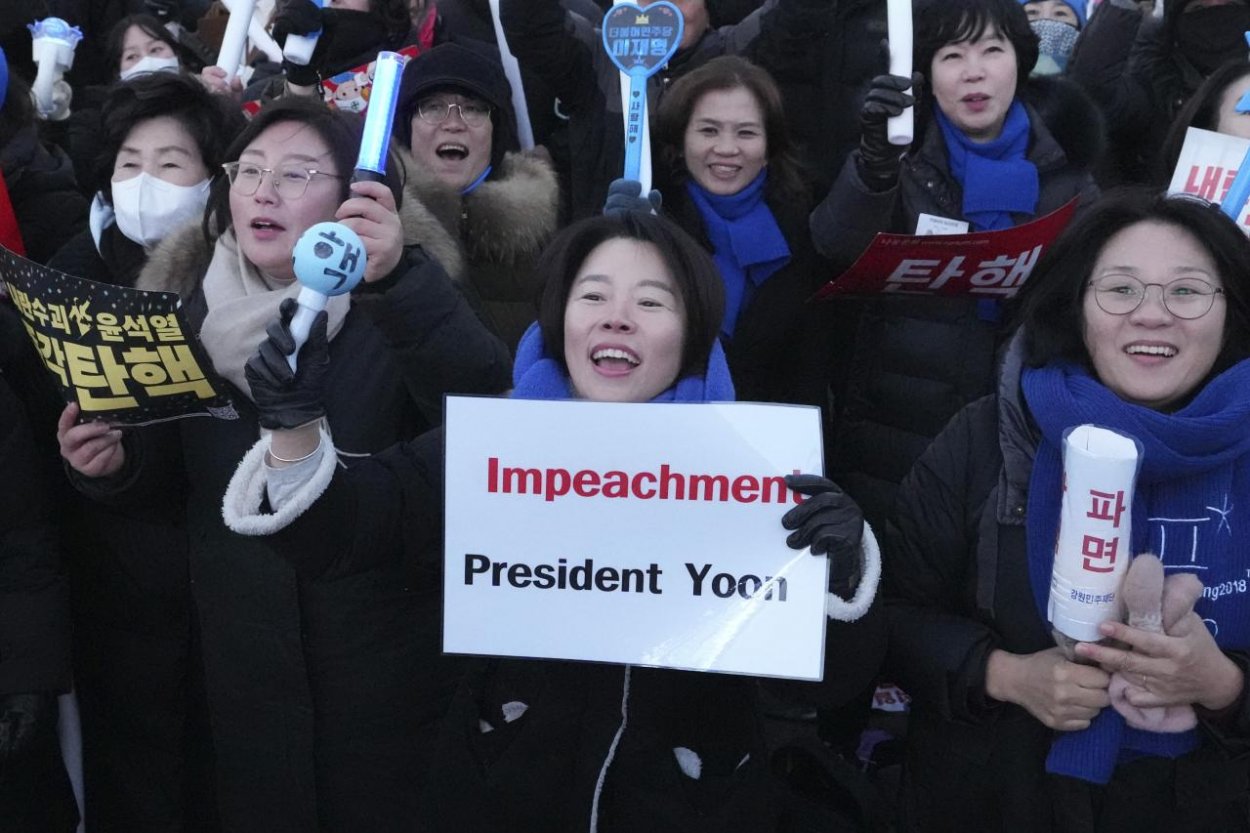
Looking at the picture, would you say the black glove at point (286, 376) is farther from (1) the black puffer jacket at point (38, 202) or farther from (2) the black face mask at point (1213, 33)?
(2) the black face mask at point (1213, 33)

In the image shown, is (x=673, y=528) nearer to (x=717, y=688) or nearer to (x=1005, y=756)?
(x=717, y=688)

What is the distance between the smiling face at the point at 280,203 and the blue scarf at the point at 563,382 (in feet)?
2.00

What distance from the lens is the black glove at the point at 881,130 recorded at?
10.3ft

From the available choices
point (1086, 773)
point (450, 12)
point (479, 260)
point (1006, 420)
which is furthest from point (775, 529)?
point (450, 12)

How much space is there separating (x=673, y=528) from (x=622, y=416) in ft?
0.68

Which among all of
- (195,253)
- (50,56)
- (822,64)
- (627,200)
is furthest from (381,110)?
(50,56)

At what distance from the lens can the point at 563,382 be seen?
242 centimetres

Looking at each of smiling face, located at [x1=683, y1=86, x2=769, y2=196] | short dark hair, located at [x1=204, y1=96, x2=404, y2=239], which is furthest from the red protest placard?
short dark hair, located at [x1=204, y1=96, x2=404, y2=239]

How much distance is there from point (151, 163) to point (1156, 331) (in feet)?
7.78

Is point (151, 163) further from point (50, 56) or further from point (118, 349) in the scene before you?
point (50, 56)

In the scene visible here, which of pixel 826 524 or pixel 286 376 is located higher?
pixel 286 376

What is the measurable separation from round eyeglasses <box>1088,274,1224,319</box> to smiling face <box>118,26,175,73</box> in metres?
4.10

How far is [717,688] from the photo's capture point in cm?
233

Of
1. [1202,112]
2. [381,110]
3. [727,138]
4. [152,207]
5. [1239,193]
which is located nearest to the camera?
[381,110]
